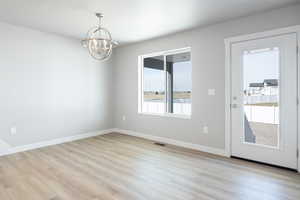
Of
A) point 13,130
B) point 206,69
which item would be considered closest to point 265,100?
point 206,69

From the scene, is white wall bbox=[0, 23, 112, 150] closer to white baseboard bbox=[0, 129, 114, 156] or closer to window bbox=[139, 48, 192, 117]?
white baseboard bbox=[0, 129, 114, 156]

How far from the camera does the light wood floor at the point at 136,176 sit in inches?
84.8

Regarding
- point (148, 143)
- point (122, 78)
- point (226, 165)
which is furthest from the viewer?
point (122, 78)

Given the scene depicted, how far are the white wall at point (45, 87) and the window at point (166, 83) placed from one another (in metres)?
1.21

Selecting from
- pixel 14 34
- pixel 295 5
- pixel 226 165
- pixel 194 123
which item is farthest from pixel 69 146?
pixel 295 5

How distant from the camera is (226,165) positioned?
3.01 metres

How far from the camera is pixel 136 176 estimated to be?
8.60 ft

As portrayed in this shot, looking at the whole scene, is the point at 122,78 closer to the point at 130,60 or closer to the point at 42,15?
the point at 130,60

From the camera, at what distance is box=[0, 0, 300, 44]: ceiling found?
2725mm

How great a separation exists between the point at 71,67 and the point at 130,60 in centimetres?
153

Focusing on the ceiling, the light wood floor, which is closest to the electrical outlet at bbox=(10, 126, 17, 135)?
the light wood floor

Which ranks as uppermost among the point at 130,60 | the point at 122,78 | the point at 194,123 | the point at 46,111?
the point at 130,60

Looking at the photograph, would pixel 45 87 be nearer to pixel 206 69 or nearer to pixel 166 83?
pixel 166 83

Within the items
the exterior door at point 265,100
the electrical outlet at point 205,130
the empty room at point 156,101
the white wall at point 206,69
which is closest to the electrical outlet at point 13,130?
the empty room at point 156,101
